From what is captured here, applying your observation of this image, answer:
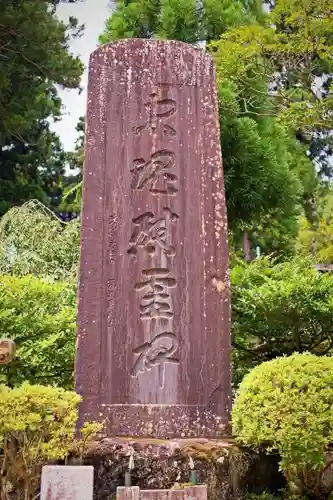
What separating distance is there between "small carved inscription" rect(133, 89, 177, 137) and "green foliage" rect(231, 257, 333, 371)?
7.33 ft

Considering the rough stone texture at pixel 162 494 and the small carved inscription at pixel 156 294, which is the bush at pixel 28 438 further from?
the small carved inscription at pixel 156 294

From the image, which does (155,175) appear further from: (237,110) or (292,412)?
(237,110)

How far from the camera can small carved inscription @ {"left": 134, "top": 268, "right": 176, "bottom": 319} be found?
228 inches

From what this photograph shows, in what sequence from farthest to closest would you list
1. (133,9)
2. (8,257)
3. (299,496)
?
(133,9)
(8,257)
(299,496)

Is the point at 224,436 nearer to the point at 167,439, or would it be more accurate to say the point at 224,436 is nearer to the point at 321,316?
the point at 167,439

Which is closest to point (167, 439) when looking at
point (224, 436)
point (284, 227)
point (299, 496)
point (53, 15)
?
point (224, 436)

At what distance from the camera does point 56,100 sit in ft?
64.7

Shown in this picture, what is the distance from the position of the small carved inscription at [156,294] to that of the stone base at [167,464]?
1.05 m

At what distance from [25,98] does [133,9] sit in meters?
3.22

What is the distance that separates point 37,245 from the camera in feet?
36.2

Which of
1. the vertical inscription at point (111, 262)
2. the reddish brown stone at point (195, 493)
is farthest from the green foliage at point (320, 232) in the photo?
the reddish brown stone at point (195, 493)

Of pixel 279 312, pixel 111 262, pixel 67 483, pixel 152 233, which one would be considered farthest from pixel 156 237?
pixel 67 483

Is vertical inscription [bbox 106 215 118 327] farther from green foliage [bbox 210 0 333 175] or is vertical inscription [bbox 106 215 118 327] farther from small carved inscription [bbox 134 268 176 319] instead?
green foliage [bbox 210 0 333 175]

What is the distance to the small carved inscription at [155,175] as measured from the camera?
19.9 ft
